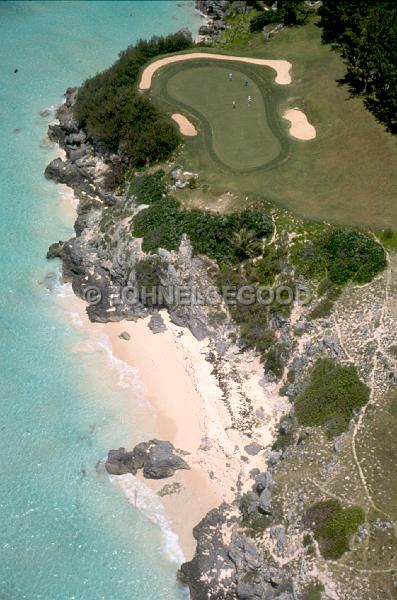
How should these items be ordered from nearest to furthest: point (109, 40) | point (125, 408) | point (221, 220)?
1. point (125, 408)
2. point (221, 220)
3. point (109, 40)

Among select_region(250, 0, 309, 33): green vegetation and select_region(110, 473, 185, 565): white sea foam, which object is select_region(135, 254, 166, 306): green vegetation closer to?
select_region(110, 473, 185, 565): white sea foam

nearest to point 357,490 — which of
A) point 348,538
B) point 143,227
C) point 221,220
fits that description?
point 348,538

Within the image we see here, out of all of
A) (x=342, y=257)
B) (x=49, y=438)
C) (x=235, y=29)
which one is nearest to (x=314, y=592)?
(x=49, y=438)

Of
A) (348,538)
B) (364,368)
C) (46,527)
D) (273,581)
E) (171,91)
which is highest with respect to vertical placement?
(171,91)

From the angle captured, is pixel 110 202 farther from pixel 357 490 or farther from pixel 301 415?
pixel 357 490

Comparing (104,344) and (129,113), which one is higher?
(129,113)

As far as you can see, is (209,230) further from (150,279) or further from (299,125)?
(299,125)

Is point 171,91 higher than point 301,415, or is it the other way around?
point 171,91
